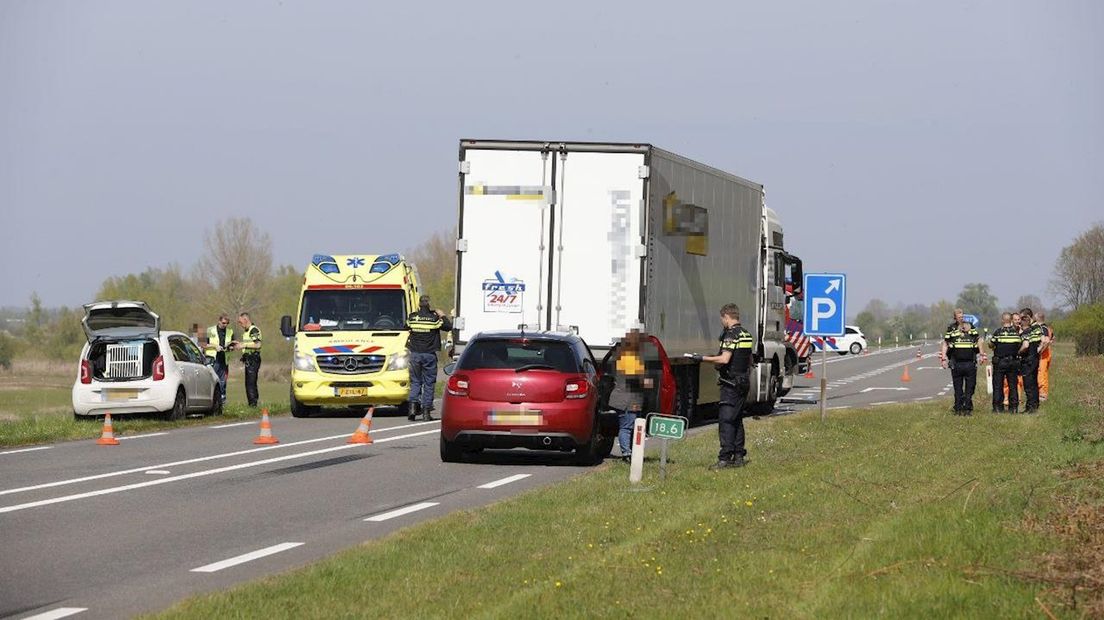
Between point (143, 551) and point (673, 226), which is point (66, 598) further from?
point (673, 226)

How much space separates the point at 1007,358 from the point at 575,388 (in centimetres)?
1246

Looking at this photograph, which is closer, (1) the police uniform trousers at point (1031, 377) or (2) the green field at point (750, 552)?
(2) the green field at point (750, 552)

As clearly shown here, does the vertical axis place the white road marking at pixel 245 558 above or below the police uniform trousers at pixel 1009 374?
below

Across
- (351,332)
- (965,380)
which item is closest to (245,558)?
(351,332)

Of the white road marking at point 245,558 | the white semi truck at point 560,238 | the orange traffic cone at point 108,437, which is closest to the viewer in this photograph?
the white road marking at point 245,558

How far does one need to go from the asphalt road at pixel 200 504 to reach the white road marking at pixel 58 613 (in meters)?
0.01

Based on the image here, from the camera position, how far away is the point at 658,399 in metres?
16.6

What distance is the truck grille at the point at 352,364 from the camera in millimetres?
26781

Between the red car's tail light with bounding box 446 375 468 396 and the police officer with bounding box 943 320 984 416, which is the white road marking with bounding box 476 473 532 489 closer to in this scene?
the red car's tail light with bounding box 446 375 468 396

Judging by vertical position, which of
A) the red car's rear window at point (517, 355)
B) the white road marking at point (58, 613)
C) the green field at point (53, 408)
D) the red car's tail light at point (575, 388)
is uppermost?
the red car's rear window at point (517, 355)

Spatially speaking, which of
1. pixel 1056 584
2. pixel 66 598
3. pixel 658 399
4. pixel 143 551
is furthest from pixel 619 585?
pixel 658 399

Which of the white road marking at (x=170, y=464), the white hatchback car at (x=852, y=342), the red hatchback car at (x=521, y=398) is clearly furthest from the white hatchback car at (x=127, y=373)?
the white hatchback car at (x=852, y=342)

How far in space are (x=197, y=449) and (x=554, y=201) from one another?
230 inches

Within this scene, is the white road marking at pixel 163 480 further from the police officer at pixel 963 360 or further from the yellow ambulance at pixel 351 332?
the police officer at pixel 963 360
